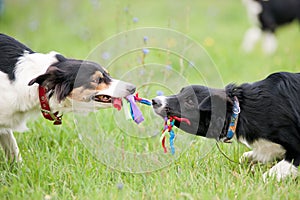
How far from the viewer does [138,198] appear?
3.31m

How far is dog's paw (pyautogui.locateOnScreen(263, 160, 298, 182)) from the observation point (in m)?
3.62

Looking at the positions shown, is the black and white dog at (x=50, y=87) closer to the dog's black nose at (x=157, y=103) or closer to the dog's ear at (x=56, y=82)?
the dog's ear at (x=56, y=82)

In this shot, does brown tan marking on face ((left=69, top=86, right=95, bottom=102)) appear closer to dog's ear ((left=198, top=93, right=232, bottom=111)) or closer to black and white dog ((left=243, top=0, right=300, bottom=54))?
dog's ear ((left=198, top=93, right=232, bottom=111))

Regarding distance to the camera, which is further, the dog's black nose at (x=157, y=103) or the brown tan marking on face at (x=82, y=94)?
the dog's black nose at (x=157, y=103)

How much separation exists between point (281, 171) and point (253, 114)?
20.1 inches

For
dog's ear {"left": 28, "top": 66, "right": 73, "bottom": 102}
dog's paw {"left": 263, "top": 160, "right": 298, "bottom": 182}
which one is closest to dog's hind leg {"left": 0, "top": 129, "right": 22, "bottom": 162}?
dog's ear {"left": 28, "top": 66, "right": 73, "bottom": 102}

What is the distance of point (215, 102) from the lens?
3.74m

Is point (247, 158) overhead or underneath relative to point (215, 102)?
underneath

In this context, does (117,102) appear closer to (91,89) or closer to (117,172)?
(91,89)

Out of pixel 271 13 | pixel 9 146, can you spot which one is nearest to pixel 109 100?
pixel 9 146

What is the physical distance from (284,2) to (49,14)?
6052 mm

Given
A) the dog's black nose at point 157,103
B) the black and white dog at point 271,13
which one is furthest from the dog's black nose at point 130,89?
the black and white dog at point 271,13

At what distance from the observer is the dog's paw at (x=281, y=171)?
362cm

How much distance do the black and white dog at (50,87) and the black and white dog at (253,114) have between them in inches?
18.1
